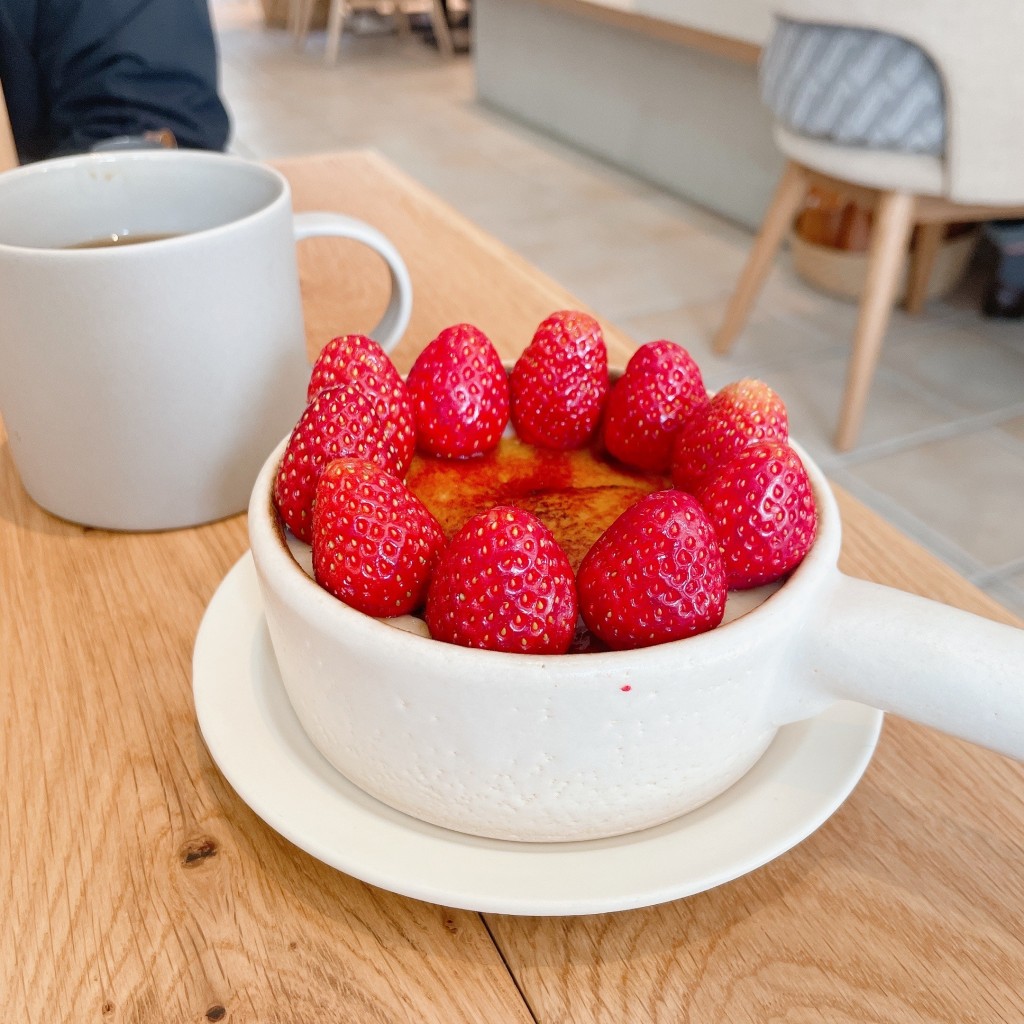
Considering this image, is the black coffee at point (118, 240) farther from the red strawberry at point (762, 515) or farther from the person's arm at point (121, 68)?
the person's arm at point (121, 68)

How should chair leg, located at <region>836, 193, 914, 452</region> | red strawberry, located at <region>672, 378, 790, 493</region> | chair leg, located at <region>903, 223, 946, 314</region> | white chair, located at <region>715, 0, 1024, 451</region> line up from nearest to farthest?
red strawberry, located at <region>672, 378, 790, 493</region> → white chair, located at <region>715, 0, 1024, 451</region> → chair leg, located at <region>836, 193, 914, 452</region> → chair leg, located at <region>903, 223, 946, 314</region>

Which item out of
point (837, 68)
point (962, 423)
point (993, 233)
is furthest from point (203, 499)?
point (993, 233)

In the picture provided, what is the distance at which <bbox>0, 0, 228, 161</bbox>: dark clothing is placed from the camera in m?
1.09

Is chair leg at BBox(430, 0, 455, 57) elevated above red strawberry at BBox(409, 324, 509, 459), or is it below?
below

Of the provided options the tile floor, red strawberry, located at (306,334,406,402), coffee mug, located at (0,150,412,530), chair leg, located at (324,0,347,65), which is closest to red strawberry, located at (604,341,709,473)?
red strawberry, located at (306,334,406,402)

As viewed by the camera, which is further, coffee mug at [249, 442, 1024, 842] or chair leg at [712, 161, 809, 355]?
chair leg at [712, 161, 809, 355]

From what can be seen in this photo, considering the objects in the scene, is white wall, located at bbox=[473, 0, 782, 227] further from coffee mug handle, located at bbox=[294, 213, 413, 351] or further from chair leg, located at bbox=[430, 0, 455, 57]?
coffee mug handle, located at bbox=[294, 213, 413, 351]

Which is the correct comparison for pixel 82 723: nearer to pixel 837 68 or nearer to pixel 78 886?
pixel 78 886

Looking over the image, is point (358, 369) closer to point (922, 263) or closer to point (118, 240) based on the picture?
point (118, 240)

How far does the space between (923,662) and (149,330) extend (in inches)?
15.3

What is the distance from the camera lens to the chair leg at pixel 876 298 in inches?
60.8

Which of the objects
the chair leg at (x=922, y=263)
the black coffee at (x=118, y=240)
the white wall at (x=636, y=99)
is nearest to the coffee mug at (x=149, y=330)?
the black coffee at (x=118, y=240)

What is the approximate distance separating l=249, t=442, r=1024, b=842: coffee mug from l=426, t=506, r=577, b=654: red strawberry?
16 mm

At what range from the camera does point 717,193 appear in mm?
2750
